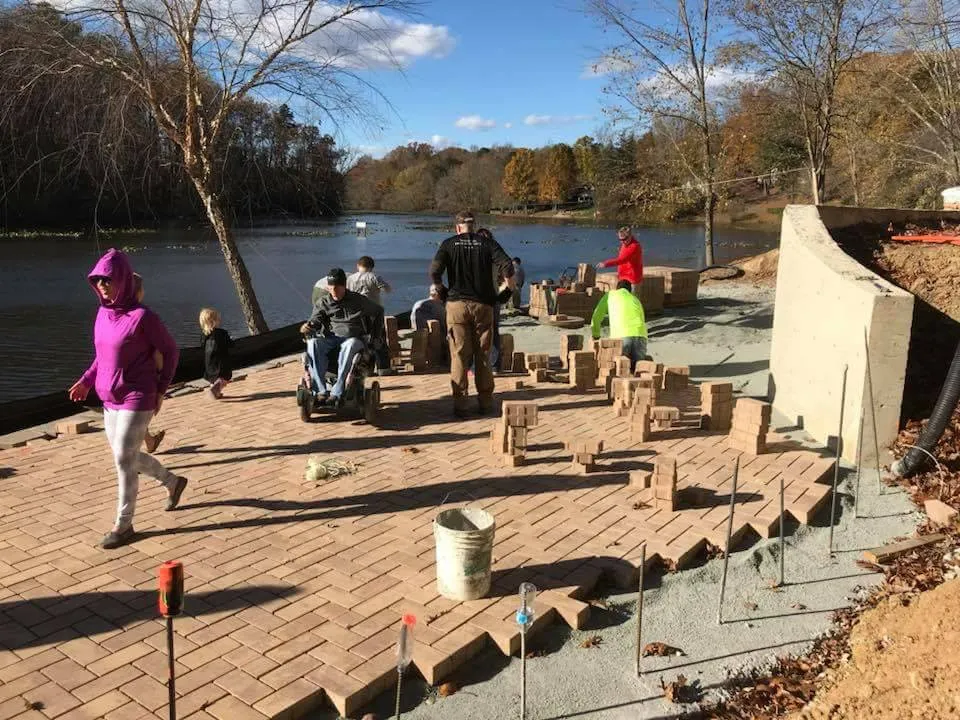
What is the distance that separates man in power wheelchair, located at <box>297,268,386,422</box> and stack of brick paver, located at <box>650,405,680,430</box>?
2563 mm

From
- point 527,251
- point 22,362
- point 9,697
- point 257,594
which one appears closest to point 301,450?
point 257,594

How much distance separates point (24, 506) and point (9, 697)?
90.4 inches

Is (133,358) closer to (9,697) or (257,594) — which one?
(257,594)

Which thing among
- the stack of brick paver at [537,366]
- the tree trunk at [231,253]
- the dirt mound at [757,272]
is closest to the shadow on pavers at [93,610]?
the stack of brick paver at [537,366]

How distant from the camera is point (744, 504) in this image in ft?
16.9

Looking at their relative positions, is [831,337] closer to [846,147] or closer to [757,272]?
[757,272]

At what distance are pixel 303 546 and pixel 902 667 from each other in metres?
3.15

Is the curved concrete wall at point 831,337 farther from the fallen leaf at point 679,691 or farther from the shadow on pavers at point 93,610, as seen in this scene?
the shadow on pavers at point 93,610

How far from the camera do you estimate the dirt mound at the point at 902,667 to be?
9.45ft

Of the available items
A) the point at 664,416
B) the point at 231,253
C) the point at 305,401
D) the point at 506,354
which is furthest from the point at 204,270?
the point at 664,416

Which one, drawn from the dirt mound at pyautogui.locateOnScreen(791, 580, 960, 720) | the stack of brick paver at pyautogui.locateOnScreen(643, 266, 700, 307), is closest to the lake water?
the stack of brick paver at pyautogui.locateOnScreen(643, 266, 700, 307)

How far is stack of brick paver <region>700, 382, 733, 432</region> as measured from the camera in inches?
264

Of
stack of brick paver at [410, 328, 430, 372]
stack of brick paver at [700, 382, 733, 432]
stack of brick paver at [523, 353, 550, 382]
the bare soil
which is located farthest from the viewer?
stack of brick paver at [410, 328, 430, 372]

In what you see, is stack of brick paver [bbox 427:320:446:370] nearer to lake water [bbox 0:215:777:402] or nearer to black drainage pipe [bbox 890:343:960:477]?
black drainage pipe [bbox 890:343:960:477]
